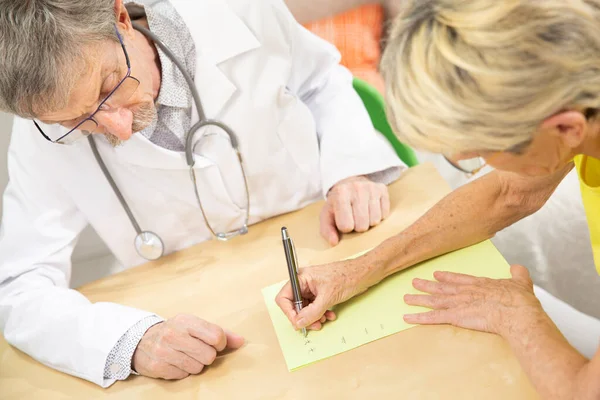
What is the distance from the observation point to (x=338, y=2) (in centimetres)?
242

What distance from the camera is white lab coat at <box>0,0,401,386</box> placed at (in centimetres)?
127

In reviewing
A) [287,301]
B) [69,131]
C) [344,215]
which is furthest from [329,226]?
[69,131]

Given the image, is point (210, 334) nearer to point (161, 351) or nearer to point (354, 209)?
point (161, 351)

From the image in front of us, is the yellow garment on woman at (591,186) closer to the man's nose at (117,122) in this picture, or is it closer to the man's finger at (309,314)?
the man's finger at (309,314)

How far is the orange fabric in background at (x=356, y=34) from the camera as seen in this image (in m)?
2.34

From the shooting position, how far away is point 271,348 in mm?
1117

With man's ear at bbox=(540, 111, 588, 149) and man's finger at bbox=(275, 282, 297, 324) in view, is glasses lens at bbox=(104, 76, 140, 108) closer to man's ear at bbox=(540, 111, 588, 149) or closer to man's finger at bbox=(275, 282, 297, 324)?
man's finger at bbox=(275, 282, 297, 324)

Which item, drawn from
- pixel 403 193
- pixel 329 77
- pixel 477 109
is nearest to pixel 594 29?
pixel 477 109

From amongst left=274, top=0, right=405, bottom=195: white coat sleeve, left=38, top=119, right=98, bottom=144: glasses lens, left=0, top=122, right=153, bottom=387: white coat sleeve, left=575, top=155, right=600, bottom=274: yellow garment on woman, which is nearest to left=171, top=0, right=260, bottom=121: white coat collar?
left=274, top=0, right=405, bottom=195: white coat sleeve

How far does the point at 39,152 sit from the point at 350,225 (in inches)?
28.3

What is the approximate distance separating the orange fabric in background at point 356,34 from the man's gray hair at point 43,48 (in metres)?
1.39

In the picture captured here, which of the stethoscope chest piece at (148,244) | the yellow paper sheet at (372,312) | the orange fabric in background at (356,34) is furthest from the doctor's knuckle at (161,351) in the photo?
the orange fabric in background at (356,34)

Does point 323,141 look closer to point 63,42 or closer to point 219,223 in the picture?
point 219,223

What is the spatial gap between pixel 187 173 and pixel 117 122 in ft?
0.89
